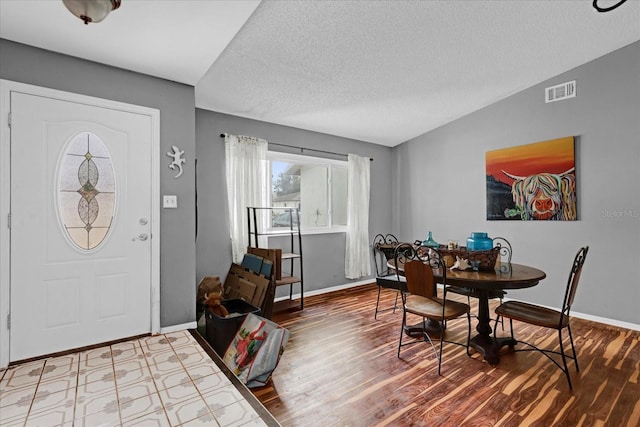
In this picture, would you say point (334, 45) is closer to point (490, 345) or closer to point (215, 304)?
point (215, 304)

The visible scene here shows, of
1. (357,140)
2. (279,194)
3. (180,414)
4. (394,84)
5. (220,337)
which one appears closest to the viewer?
(180,414)

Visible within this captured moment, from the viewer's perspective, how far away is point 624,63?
10.7ft

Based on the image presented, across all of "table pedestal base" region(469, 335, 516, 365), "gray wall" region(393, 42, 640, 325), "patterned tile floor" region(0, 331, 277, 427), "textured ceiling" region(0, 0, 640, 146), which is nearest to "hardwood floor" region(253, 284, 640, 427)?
"table pedestal base" region(469, 335, 516, 365)

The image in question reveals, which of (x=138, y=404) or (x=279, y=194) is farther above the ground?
(x=279, y=194)

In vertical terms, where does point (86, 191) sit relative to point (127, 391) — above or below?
above

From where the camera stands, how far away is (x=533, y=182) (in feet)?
12.6

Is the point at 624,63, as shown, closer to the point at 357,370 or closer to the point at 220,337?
the point at 357,370

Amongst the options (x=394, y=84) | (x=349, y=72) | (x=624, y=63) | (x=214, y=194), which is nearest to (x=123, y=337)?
(x=214, y=194)

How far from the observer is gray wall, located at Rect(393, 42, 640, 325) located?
10.6 ft

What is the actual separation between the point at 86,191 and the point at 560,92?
201 inches

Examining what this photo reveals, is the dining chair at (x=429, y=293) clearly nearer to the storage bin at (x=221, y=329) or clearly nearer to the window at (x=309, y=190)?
the storage bin at (x=221, y=329)

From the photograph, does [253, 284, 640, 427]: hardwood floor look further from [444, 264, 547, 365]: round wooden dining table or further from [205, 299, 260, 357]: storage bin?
[205, 299, 260, 357]: storage bin

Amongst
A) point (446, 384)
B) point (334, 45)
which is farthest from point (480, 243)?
point (334, 45)

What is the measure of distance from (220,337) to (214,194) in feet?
5.71
